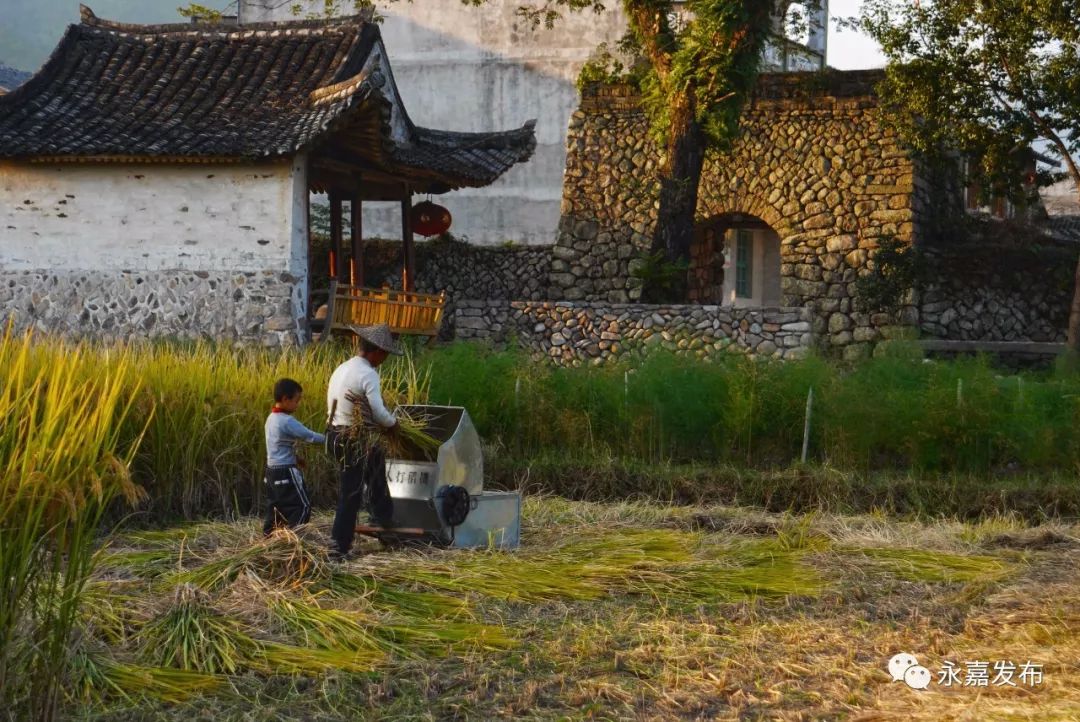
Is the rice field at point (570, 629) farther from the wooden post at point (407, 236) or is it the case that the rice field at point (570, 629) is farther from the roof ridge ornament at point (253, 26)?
the roof ridge ornament at point (253, 26)

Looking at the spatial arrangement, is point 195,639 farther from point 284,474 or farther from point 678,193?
point 678,193

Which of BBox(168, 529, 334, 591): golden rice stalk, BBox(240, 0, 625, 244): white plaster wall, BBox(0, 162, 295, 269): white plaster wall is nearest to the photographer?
BBox(168, 529, 334, 591): golden rice stalk

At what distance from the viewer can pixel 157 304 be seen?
16.7 meters

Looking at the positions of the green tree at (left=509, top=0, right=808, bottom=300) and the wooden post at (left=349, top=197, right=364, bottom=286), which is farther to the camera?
the green tree at (left=509, top=0, right=808, bottom=300)

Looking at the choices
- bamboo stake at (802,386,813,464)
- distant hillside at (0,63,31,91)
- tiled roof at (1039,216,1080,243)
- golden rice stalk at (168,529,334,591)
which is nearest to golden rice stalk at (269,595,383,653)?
golden rice stalk at (168,529,334,591)

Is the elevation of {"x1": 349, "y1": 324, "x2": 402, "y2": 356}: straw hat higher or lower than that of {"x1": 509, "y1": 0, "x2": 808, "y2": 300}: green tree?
lower

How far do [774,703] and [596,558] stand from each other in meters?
2.78

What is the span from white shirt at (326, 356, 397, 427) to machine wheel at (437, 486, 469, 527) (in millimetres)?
584

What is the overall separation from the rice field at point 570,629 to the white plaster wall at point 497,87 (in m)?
17.8

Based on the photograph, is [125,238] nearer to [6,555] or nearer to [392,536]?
[392,536]

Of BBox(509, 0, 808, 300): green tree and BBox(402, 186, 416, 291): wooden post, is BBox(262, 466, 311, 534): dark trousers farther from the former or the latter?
BBox(509, 0, 808, 300): green tree

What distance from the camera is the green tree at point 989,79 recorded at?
54.7 ft

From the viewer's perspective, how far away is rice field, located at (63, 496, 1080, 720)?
213 inches

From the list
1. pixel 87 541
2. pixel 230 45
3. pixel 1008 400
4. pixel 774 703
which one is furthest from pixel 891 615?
pixel 230 45
